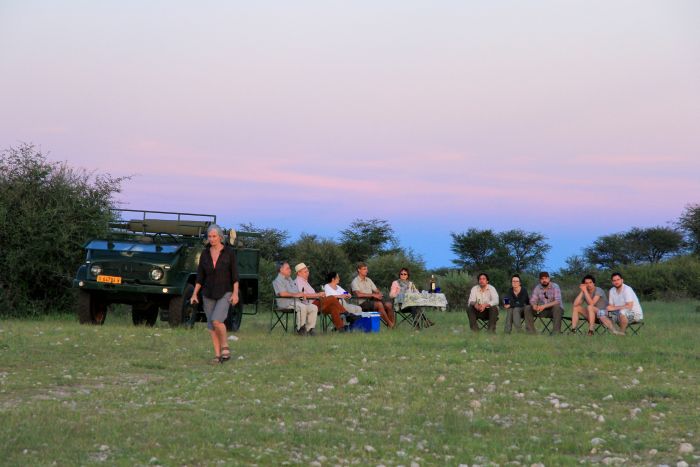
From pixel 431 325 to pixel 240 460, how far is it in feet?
46.7

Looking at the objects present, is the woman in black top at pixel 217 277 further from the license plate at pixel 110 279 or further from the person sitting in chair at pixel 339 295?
the license plate at pixel 110 279

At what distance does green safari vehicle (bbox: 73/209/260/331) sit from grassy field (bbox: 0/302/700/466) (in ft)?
8.74

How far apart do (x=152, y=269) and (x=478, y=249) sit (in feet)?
157

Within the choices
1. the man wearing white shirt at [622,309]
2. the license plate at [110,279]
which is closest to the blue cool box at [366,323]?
the man wearing white shirt at [622,309]

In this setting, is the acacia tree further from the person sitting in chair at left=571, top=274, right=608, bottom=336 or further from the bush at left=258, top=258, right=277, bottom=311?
the person sitting in chair at left=571, top=274, right=608, bottom=336

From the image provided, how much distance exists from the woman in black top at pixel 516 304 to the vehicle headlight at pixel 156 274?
621 cm

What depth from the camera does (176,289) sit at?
1712 centimetres

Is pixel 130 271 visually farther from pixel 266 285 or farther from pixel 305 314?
pixel 266 285

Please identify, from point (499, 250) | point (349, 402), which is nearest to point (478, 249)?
point (499, 250)

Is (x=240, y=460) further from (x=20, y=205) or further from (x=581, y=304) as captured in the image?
(x=20, y=205)

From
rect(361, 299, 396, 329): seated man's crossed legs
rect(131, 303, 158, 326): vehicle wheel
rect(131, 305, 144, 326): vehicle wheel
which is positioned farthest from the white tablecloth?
rect(131, 305, 144, 326): vehicle wheel

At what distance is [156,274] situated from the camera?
17.1m

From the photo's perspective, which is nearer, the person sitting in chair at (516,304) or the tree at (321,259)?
the person sitting in chair at (516,304)

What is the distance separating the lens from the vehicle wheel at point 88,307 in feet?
59.5
